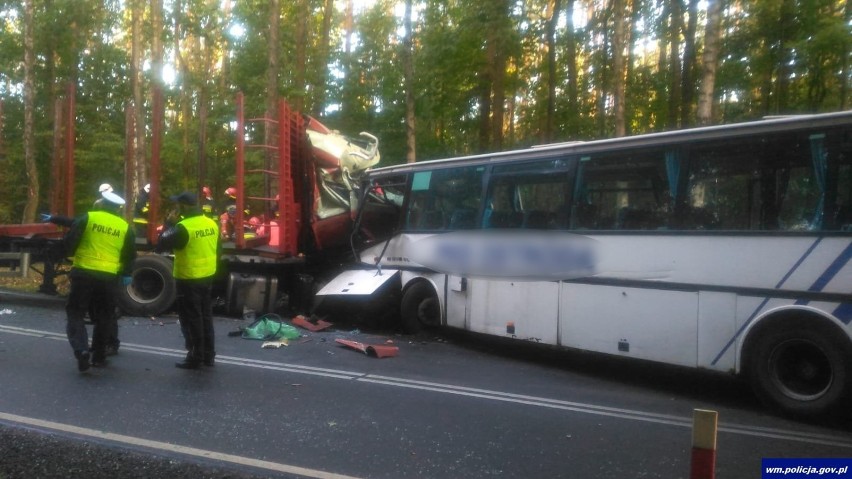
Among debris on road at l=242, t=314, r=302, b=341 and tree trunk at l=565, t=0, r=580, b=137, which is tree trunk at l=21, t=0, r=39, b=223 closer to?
debris on road at l=242, t=314, r=302, b=341

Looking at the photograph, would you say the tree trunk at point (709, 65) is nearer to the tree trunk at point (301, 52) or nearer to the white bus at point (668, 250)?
the white bus at point (668, 250)

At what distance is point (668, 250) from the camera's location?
752cm

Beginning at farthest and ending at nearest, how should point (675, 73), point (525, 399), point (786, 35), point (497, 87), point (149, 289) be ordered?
1. point (675, 73)
2. point (497, 87)
3. point (786, 35)
4. point (149, 289)
5. point (525, 399)

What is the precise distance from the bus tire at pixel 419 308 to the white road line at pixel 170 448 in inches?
218

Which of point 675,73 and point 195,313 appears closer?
point 195,313

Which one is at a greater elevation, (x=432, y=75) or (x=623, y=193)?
(x=432, y=75)

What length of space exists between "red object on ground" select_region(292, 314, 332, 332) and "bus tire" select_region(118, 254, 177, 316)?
2.01 meters

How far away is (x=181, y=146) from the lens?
29.4m

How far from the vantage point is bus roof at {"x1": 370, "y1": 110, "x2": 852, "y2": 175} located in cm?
654

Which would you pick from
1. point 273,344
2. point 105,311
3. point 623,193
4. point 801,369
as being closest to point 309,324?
point 273,344

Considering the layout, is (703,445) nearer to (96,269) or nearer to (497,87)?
(96,269)

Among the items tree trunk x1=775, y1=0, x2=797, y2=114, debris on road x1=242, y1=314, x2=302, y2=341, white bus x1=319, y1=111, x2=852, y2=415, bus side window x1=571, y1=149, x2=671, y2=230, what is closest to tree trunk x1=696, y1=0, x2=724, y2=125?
tree trunk x1=775, y1=0, x2=797, y2=114

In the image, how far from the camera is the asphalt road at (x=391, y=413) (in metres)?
5.05

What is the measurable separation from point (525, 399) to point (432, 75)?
1488 cm
